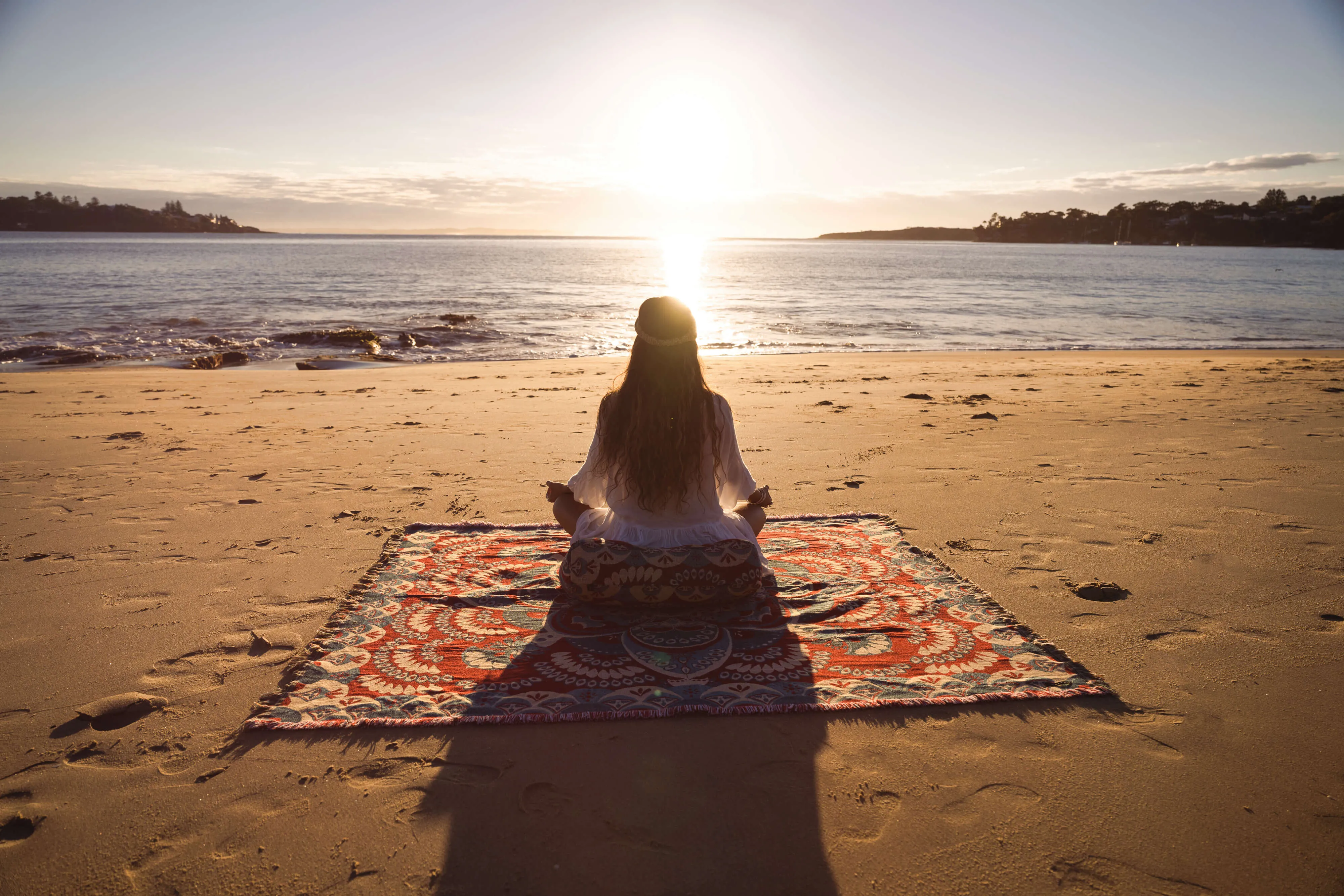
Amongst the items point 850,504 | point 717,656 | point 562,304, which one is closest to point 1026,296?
point 562,304

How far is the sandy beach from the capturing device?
2061mm

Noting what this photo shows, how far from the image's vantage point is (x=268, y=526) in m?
4.64

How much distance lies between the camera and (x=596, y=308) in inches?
1101

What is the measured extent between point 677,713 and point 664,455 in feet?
3.80

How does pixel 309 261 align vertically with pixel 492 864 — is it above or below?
above

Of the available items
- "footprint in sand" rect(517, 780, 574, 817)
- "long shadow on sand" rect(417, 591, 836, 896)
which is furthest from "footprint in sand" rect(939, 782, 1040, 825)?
"footprint in sand" rect(517, 780, 574, 817)

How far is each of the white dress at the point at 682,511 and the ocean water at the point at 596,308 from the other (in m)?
13.1

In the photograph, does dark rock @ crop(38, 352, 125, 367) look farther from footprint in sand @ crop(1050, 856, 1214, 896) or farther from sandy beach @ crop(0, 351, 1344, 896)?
footprint in sand @ crop(1050, 856, 1214, 896)

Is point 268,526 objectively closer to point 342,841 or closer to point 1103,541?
point 342,841

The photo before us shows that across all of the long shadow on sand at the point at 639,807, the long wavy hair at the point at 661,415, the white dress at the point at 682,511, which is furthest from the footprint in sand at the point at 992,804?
the long wavy hair at the point at 661,415

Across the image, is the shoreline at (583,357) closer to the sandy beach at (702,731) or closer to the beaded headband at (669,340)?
the sandy beach at (702,731)

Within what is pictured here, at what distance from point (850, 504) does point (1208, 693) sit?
2.55 metres

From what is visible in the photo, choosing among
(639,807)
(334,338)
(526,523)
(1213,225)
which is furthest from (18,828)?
(1213,225)

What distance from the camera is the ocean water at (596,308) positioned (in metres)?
17.7
